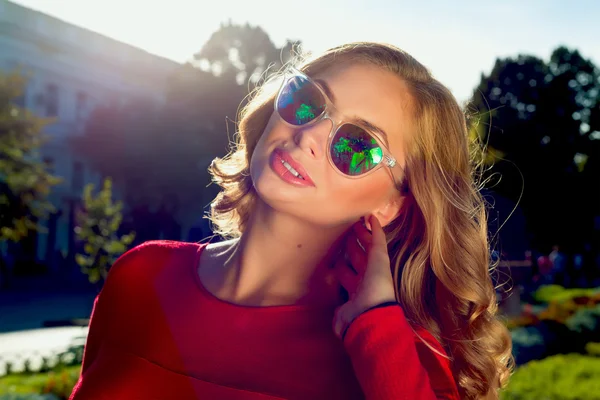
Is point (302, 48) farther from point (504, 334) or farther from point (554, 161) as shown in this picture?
point (554, 161)

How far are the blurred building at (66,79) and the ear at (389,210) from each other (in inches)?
1149

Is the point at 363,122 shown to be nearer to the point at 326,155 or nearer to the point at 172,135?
the point at 326,155

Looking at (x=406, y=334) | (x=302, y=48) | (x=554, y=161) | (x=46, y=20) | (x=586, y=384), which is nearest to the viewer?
(x=406, y=334)

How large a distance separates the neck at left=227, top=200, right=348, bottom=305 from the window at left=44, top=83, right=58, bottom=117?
101 feet

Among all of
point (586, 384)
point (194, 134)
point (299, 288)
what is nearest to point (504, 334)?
point (299, 288)

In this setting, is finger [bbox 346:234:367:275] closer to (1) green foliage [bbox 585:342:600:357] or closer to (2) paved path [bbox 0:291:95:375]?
(1) green foliage [bbox 585:342:600:357]

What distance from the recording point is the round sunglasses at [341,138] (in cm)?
218

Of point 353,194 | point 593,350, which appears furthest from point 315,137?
point 593,350

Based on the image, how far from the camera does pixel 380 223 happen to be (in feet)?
7.57

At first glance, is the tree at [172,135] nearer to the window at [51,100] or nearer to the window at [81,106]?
the window at [81,106]

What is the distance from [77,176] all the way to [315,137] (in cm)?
3212

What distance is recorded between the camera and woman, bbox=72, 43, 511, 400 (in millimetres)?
1989

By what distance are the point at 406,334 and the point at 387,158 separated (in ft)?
2.16

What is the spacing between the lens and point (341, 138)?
7.21 feet
